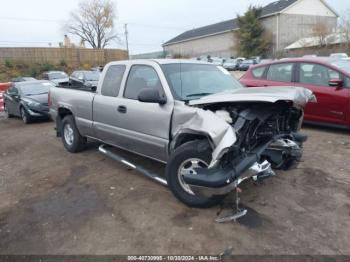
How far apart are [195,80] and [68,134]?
333 centimetres

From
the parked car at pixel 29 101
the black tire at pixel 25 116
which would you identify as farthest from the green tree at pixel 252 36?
the black tire at pixel 25 116

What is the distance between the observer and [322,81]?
22.1ft

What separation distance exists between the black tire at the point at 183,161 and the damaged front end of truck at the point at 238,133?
0.46 feet

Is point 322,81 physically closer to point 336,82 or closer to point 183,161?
point 336,82

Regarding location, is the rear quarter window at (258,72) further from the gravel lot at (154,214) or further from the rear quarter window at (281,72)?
the gravel lot at (154,214)

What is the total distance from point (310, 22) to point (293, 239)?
54433 mm

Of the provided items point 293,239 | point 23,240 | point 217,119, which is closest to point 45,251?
point 23,240

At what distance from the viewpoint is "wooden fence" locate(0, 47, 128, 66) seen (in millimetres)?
36506

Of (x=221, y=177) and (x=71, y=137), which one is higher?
(x=221, y=177)

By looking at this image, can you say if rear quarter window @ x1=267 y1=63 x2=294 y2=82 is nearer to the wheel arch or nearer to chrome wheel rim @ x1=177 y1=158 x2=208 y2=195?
the wheel arch

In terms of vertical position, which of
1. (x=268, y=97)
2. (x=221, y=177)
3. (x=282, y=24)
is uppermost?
(x=282, y=24)

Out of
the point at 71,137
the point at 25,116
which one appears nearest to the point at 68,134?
the point at 71,137

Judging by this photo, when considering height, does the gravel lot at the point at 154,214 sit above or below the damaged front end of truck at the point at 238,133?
below

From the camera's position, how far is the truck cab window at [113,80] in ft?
16.4
